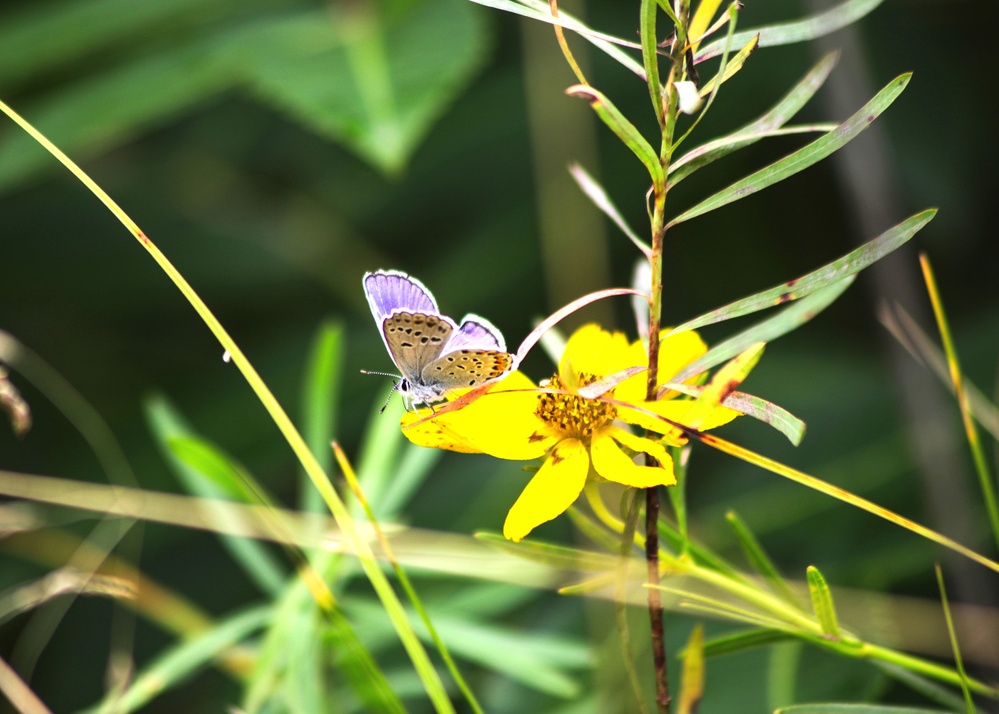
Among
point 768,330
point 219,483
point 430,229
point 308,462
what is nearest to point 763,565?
point 768,330

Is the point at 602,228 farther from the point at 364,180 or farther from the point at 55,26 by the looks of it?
the point at 55,26

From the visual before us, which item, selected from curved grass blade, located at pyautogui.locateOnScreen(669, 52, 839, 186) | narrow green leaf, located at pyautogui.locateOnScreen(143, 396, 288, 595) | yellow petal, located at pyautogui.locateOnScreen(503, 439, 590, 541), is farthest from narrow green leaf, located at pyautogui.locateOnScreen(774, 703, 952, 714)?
narrow green leaf, located at pyautogui.locateOnScreen(143, 396, 288, 595)

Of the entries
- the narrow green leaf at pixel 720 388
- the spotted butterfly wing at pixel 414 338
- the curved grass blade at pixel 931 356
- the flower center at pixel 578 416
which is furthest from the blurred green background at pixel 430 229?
the narrow green leaf at pixel 720 388

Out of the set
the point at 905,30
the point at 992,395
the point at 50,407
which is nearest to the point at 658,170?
the point at 992,395

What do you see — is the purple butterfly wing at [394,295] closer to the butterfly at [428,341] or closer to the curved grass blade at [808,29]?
Result: the butterfly at [428,341]

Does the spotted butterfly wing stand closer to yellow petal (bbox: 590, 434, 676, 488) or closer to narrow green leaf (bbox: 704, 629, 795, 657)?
yellow petal (bbox: 590, 434, 676, 488)
